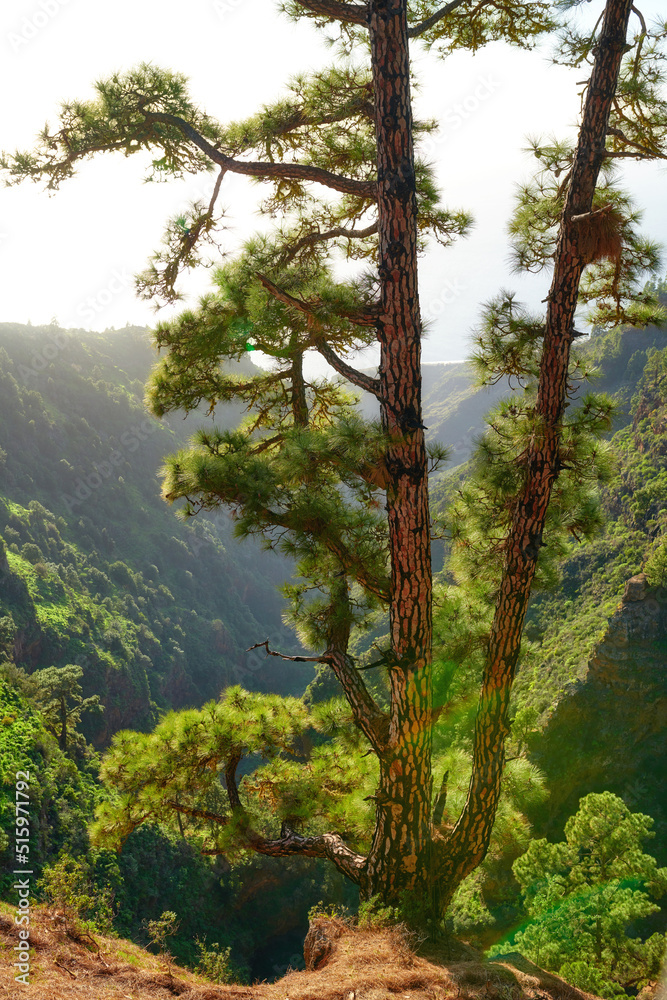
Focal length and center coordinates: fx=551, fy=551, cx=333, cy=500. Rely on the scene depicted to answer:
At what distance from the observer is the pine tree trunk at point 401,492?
8.48 ft

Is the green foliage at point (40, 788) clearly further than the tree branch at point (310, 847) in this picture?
Yes

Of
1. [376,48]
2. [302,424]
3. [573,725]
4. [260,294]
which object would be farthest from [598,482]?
[573,725]

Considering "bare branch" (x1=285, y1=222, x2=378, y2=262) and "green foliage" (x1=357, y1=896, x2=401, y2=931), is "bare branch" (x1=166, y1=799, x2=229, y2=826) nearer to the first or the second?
"green foliage" (x1=357, y1=896, x2=401, y2=931)

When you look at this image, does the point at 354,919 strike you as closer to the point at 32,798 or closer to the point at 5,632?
the point at 32,798

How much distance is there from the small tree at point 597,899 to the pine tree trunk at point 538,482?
18.1 ft

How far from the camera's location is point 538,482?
9.71ft

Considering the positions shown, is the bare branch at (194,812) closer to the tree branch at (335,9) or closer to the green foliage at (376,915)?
the green foliage at (376,915)

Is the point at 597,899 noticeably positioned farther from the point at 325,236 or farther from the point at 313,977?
the point at 325,236
